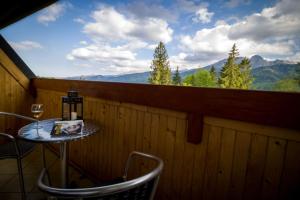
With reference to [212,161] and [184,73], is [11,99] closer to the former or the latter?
[212,161]

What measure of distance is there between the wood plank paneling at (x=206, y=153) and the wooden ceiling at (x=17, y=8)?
64.4 inches

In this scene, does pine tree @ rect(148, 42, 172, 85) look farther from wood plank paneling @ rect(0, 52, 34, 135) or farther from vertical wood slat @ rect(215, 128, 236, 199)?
vertical wood slat @ rect(215, 128, 236, 199)

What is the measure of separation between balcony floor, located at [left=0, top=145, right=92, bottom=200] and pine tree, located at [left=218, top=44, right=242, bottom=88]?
2770 centimetres

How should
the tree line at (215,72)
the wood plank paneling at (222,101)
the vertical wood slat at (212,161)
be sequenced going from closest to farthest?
the wood plank paneling at (222,101) < the vertical wood slat at (212,161) < the tree line at (215,72)

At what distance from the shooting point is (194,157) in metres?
1.12

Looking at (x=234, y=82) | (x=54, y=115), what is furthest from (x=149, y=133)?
(x=234, y=82)

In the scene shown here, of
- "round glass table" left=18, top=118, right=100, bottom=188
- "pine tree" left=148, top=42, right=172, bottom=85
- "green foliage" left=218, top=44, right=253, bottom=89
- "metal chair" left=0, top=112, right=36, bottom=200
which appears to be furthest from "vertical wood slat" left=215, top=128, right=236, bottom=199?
"green foliage" left=218, top=44, right=253, bottom=89

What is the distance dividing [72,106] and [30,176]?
111 cm

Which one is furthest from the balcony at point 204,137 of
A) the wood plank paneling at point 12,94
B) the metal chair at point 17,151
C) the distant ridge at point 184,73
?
the wood plank paneling at point 12,94

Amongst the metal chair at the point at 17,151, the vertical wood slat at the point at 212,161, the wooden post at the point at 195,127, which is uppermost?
the wooden post at the point at 195,127

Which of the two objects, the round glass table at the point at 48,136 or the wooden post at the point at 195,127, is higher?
the wooden post at the point at 195,127

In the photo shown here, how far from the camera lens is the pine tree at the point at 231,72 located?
88.8ft

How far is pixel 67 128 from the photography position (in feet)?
4.40

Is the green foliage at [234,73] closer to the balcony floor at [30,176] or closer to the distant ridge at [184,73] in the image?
the distant ridge at [184,73]
